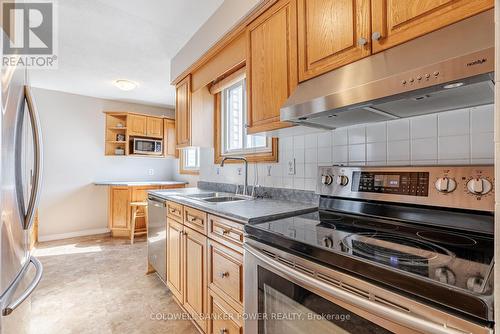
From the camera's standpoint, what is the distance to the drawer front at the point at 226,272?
131 centimetres

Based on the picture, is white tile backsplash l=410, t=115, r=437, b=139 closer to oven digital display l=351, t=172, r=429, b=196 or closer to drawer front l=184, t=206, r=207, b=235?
oven digital display l=351, t=172, r=429, b=196

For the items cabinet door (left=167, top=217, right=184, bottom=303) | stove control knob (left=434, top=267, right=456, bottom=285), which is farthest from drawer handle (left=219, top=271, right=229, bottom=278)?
stove control knob (left=434, top=267, right=456, bottom=285)

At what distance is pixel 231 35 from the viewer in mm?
1900

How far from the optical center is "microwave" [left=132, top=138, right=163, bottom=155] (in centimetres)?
448

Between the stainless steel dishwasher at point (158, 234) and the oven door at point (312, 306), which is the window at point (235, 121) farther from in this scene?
the oven door at point (312, 306)

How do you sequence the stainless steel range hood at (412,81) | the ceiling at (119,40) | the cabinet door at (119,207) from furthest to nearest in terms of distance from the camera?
the cabinet door at (119,207)
the ceiling at (119,40)
the stainless steel range hood at (412,81)

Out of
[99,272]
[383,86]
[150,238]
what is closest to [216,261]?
[383,86]

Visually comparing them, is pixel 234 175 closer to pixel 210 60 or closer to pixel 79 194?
pixel 210 60

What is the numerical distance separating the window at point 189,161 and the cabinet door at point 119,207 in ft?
3.44

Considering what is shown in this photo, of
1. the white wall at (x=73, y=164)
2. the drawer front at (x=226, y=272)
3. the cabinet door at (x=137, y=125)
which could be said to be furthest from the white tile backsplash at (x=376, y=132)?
the white wall at (x=73, y=164)

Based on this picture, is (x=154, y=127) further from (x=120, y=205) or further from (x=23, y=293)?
(x=23, y=293)

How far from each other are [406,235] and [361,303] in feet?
1.41

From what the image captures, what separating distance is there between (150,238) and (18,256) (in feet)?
5.63

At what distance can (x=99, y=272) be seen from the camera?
283 cm
